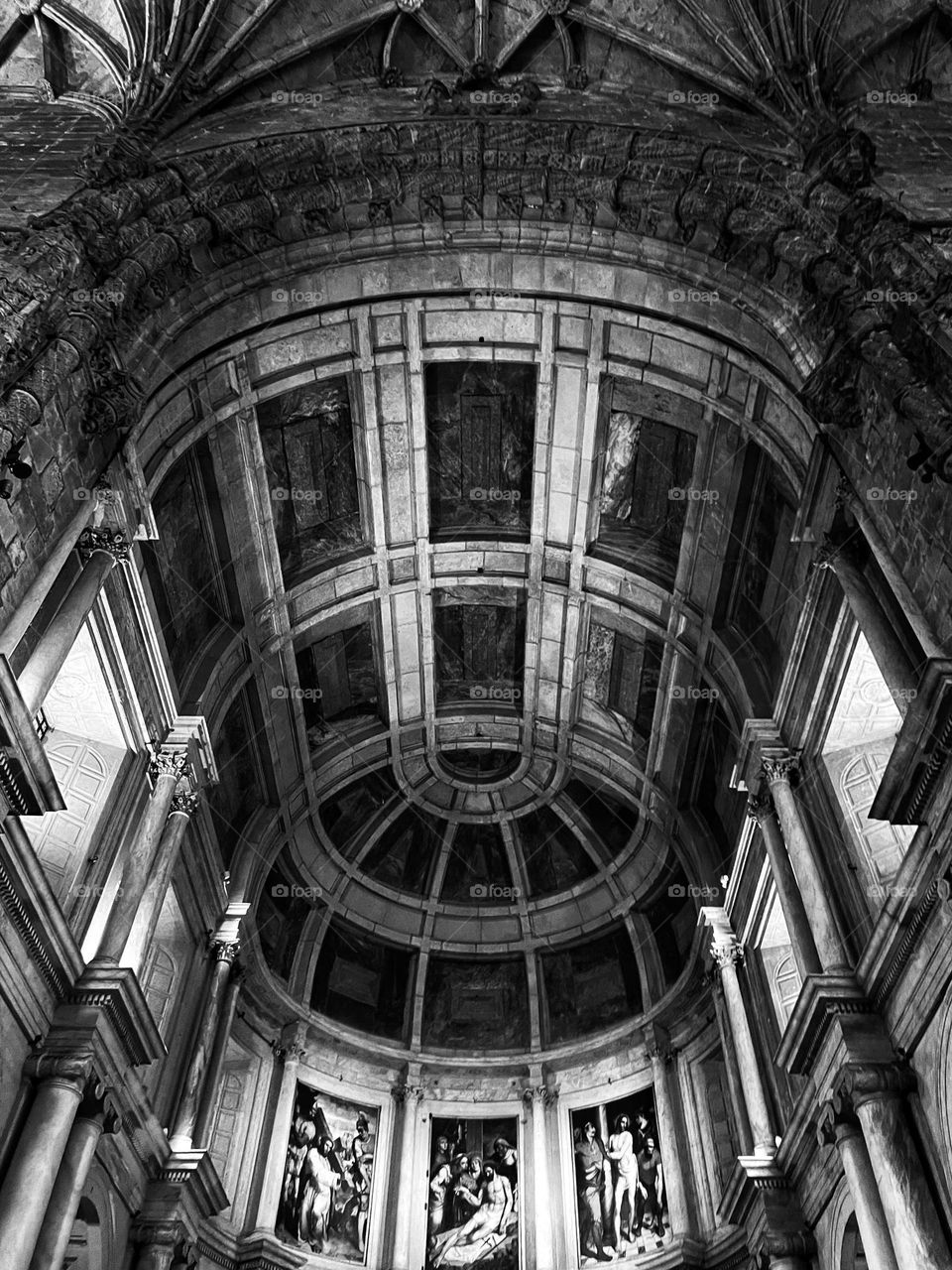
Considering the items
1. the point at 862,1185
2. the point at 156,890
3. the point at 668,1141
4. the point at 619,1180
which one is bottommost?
the point at 862,1185

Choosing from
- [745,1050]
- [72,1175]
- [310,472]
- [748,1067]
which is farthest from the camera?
[310,472]

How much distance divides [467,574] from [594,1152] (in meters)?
10.4

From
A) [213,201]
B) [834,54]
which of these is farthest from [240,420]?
[834,54]

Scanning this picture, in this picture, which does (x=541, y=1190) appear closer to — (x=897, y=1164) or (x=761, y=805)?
(x=761, y=805)

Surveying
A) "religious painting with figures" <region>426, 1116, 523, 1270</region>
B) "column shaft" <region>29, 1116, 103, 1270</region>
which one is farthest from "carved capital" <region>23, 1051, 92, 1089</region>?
"religious painting with figures" <region>426, 1116, 523, 1270</region>

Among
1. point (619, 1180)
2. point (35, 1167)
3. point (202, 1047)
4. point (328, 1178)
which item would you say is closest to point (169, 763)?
point (202, 1047)

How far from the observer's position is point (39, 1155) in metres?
9.20

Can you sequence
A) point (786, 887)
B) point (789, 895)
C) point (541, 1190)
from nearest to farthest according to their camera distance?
1. point (789, 895)
2. point (786, 887)
3. point (541, 1190)

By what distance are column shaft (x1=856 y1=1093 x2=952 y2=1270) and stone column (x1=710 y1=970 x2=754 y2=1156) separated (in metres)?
4.41

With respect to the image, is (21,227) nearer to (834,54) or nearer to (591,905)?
(834,54)

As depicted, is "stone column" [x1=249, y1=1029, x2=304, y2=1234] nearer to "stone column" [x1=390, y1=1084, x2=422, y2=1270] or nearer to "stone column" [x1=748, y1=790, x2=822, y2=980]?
"stone column" [x1=390, y1=1084, x2=422, y2=1270]

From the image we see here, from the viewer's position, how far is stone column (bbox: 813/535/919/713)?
9.91 m

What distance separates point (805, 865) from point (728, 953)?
399 centimetres

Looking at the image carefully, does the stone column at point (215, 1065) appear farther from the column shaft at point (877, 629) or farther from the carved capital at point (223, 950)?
the column shaft at point (877, 629)
